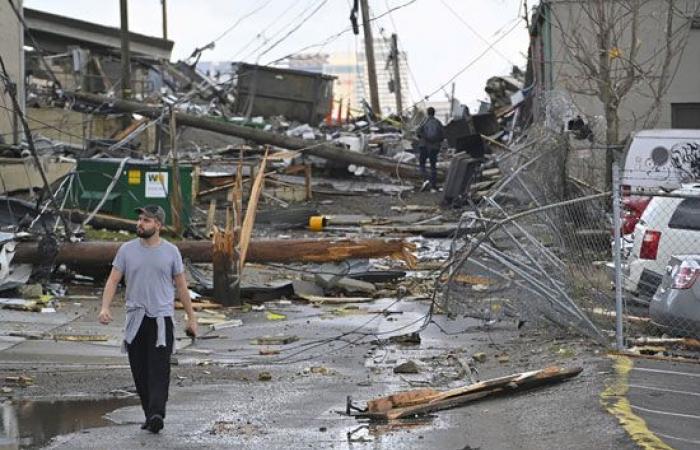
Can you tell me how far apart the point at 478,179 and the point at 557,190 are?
11.3 meters

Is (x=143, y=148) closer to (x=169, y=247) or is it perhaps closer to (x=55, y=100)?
(x=55, y=100)

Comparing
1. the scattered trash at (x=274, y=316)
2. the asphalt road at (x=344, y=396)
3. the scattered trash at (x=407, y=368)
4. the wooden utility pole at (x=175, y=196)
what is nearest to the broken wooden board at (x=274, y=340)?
the asphalt road at (x=344, y=396)

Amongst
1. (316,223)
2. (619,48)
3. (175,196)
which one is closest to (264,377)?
(175,196)

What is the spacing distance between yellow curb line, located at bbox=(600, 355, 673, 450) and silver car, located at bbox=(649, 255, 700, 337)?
34.2 inches

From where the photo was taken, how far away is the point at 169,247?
891cm

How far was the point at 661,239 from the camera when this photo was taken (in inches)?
510

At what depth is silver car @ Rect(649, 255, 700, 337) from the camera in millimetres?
10484

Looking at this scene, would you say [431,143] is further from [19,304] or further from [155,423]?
[155,423]

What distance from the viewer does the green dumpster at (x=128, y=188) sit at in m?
21.7

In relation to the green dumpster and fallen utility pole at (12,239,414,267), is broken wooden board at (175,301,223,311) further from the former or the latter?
the green dumpster

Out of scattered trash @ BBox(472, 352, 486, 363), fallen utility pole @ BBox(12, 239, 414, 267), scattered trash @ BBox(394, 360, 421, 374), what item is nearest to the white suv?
scattered trash @ BBox(472, 352, 486, 363)

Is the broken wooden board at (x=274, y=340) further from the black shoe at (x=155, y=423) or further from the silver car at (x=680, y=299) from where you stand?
the black shoe at (x=155, y=423)

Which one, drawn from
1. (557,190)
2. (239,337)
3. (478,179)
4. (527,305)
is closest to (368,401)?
(527,305)

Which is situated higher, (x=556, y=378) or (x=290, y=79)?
(x=290, y=79)
